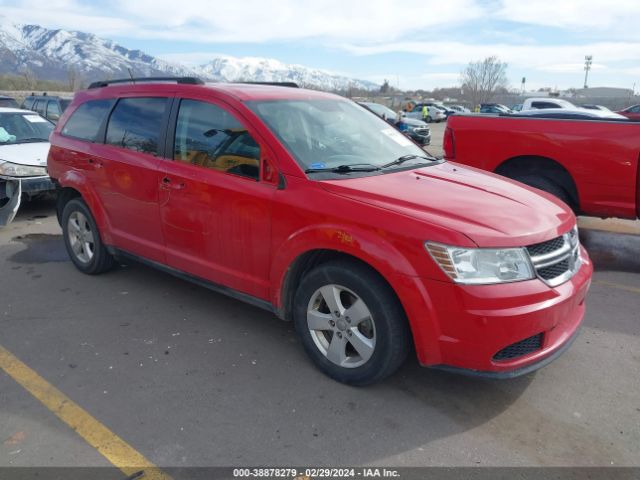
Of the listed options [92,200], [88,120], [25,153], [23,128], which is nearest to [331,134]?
[92,200]

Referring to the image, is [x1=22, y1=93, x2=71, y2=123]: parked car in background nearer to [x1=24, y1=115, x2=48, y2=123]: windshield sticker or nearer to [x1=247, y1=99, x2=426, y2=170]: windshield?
[x1=24, y1=115, x2=48, y2=123]: windshield sticker

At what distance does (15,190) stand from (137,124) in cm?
396

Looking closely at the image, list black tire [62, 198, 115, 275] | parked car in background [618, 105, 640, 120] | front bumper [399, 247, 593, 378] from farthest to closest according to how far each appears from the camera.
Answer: parked car in background [618, 105, 640, 120]
black tire [62, 198, 115, 275]
front bumper [399, 247, 593, 378]

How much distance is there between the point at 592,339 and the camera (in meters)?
3.84

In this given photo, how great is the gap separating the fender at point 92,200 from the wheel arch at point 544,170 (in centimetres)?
470

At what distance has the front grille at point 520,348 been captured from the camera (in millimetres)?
2730

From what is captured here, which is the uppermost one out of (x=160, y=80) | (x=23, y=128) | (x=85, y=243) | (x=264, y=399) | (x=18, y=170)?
(x=160, y=80)

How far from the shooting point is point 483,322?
2600 mm

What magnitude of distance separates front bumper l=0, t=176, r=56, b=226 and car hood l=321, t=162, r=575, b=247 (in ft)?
18.5

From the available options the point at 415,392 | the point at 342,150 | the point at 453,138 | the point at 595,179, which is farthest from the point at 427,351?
the point at 453,138

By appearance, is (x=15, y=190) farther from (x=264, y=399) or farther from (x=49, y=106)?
(x=49, y=106)

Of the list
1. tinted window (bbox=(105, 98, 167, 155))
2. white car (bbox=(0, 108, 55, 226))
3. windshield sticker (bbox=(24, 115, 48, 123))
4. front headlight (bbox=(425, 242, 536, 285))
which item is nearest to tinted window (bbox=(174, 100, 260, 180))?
tinted window (bbox=(105, 98, 167, 155))

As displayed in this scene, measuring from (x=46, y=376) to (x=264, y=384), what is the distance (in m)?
1.41

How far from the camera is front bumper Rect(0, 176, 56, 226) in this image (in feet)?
22.7
